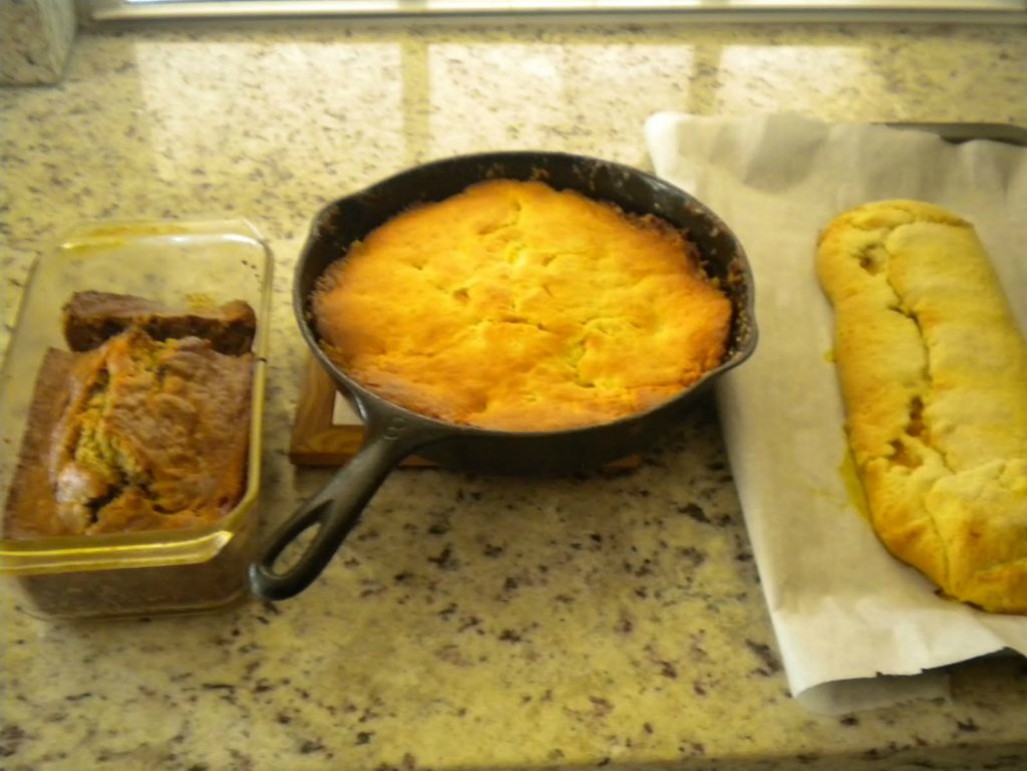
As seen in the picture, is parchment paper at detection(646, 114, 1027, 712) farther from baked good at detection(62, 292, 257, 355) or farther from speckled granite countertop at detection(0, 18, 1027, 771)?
baked good at detection(62, 292, 257, 355)

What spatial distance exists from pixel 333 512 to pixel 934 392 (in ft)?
1.56

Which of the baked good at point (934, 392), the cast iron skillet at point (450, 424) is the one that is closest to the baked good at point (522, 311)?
the cast iron skillet at point (450, 424)

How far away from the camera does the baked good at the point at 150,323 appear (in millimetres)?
727

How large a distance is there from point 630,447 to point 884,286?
326 mm

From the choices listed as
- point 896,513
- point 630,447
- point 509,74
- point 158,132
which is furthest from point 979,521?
point 158,132

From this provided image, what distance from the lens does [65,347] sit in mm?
739

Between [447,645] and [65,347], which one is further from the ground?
[65,347]

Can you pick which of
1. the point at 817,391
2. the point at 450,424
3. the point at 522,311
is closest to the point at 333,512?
the point at 450,424

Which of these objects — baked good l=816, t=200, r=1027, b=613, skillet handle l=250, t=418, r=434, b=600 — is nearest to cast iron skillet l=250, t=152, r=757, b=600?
skillet handle l=250, t=418, r=434, b=600

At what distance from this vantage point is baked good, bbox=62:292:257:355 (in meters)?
0.73

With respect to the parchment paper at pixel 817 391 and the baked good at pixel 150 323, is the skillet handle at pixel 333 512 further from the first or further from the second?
the parchment paper at pixel 817 391

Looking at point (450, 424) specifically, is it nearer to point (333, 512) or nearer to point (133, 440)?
point (333, 512)

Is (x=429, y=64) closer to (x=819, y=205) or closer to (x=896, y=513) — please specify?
(x=819, y=205)

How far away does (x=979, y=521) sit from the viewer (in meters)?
0.66
